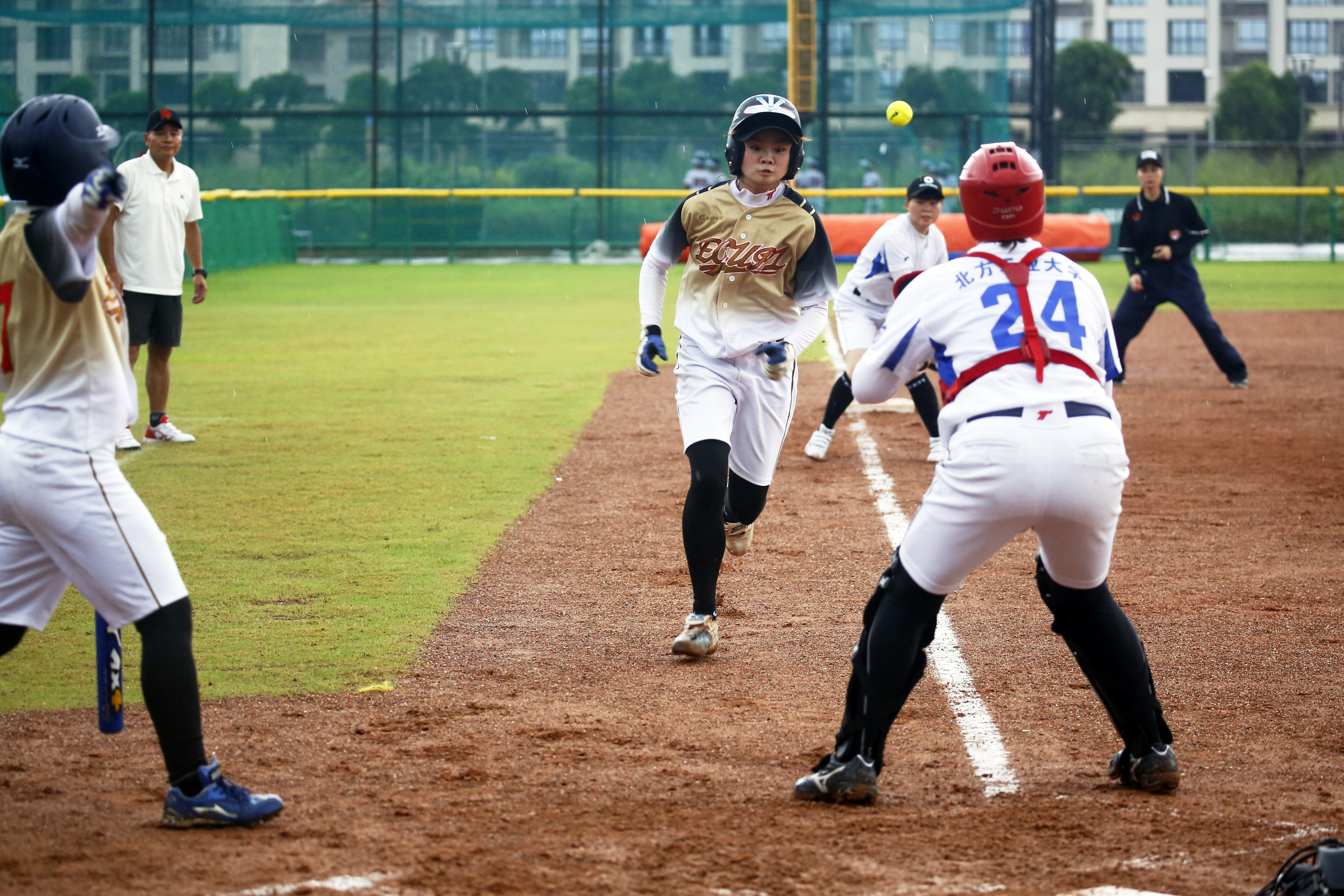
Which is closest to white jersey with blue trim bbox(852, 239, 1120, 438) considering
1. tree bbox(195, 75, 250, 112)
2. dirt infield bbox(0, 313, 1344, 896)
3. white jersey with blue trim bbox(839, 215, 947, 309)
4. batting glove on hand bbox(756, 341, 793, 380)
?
dirt infield bbox(0, 313, 1344, 896)

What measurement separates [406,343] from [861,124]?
888 inches

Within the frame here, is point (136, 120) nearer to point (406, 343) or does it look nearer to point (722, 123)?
point (722, 123)

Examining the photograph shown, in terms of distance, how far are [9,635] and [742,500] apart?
3092 millimetres

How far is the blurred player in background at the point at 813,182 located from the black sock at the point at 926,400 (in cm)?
2377

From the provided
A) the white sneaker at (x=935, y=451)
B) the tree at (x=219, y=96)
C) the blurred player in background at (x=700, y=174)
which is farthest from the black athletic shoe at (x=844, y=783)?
the tree at (x=219, y=96)

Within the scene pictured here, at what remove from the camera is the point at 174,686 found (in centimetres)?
371

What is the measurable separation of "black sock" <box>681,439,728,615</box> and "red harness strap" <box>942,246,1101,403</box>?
1.77 m

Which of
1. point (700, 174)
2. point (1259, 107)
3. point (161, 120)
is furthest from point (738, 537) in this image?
point (1259, 107)

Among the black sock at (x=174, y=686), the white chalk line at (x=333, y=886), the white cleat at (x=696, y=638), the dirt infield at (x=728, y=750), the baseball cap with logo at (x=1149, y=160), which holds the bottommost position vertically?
the white chalk line at (x=333, y=886)

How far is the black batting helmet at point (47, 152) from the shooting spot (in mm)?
3666

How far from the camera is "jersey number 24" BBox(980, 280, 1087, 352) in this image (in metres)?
3.81

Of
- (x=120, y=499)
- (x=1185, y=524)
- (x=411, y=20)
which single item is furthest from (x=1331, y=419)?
(x=411, y=20)

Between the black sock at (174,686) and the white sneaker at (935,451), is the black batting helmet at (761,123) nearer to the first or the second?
the black sock at (174,686)

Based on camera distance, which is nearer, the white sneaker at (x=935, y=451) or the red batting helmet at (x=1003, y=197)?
the red batting helmet at (x=1003, y=197)
